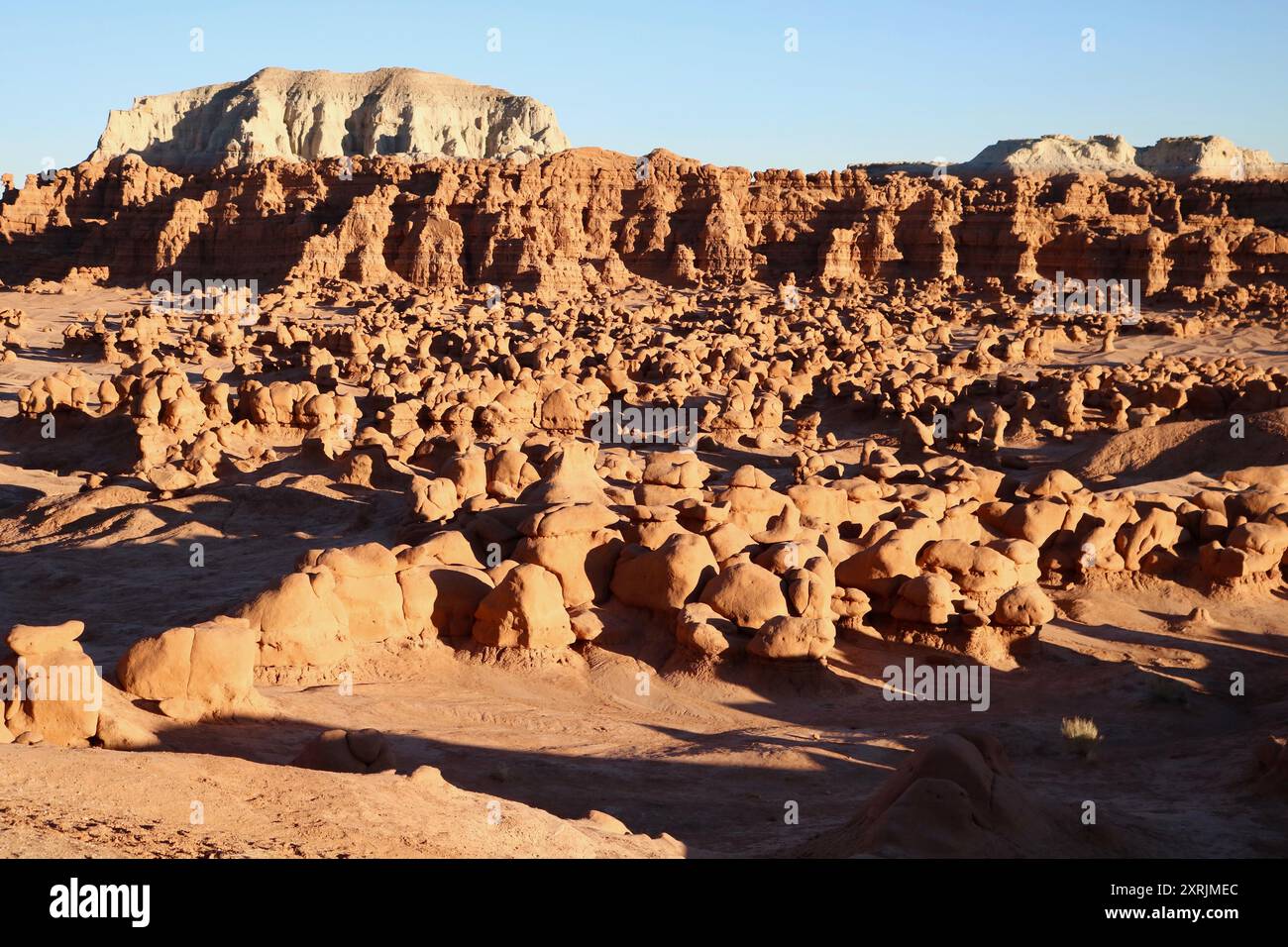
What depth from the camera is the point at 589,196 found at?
135 ft

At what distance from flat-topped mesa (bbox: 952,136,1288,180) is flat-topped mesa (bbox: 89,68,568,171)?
22.4 m

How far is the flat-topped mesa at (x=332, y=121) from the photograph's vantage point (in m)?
62.6

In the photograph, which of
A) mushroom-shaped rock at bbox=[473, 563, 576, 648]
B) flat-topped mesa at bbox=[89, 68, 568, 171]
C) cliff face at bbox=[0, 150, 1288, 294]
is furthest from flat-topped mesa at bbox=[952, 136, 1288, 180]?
mushroom-shaped rock at bbox=[473, 563, 576, 648]

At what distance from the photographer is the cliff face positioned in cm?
3616

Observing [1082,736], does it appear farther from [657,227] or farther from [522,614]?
[657,227]

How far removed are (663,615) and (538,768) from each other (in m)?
2.33

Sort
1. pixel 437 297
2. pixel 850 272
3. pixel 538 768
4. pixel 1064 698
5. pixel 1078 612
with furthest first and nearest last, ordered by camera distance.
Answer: pixel 850 272 < pixel 437 297 < pixel 1078 612 < pixel 1064 698 < pixel 538 768

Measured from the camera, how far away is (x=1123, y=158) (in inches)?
2265

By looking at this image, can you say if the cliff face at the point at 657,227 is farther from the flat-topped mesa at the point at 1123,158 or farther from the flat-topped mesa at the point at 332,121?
the flat-topped mesa at the point at 332,121

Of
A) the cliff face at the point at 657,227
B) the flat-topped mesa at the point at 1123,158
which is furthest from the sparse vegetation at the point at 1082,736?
the flat-topped mesa at the point at 1123,158

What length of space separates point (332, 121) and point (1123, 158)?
3941 cm

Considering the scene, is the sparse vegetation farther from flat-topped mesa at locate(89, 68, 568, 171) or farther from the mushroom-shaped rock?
flat-topped mesa at locate(89, 68, 568, 171)

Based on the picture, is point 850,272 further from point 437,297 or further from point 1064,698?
point 1064,698
